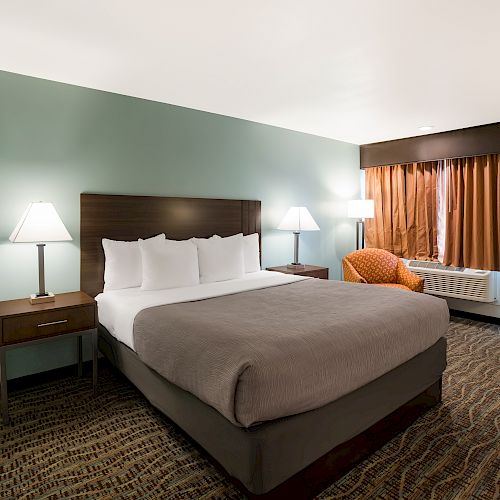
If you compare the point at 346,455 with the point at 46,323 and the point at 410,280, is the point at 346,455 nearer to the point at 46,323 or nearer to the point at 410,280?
the point at 46,323

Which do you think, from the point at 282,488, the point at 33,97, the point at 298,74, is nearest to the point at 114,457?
the point at 282,488

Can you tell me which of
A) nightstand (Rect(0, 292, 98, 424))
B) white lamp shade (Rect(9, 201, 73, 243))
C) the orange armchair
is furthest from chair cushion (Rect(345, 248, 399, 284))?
white lamp shade (Rect(9, 201, 73, 243))

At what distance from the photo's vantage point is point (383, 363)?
204 cm

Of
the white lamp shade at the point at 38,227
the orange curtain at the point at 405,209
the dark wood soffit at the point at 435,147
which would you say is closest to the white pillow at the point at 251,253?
the white lamp shade at the point at 38,227

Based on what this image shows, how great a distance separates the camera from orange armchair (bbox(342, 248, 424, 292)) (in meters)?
4.54

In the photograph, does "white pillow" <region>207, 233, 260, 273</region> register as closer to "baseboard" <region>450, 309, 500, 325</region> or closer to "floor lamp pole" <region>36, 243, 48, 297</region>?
"floor lamp pole" <region>36, 243, 48, 297</region>

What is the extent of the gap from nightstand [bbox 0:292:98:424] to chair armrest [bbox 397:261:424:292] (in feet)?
11.1

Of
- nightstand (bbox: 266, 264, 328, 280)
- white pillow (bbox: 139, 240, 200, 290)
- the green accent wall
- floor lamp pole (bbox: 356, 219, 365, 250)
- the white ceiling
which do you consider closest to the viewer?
the white ceiling

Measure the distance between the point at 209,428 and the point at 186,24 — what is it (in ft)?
7.11

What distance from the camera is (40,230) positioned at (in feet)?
8.65

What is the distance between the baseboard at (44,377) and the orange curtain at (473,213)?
440 cm

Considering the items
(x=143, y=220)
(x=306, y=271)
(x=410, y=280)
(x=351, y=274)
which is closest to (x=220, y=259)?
(x=143, y=220)

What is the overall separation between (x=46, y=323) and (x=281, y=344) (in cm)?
167

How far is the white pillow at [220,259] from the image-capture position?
11.5 ft
